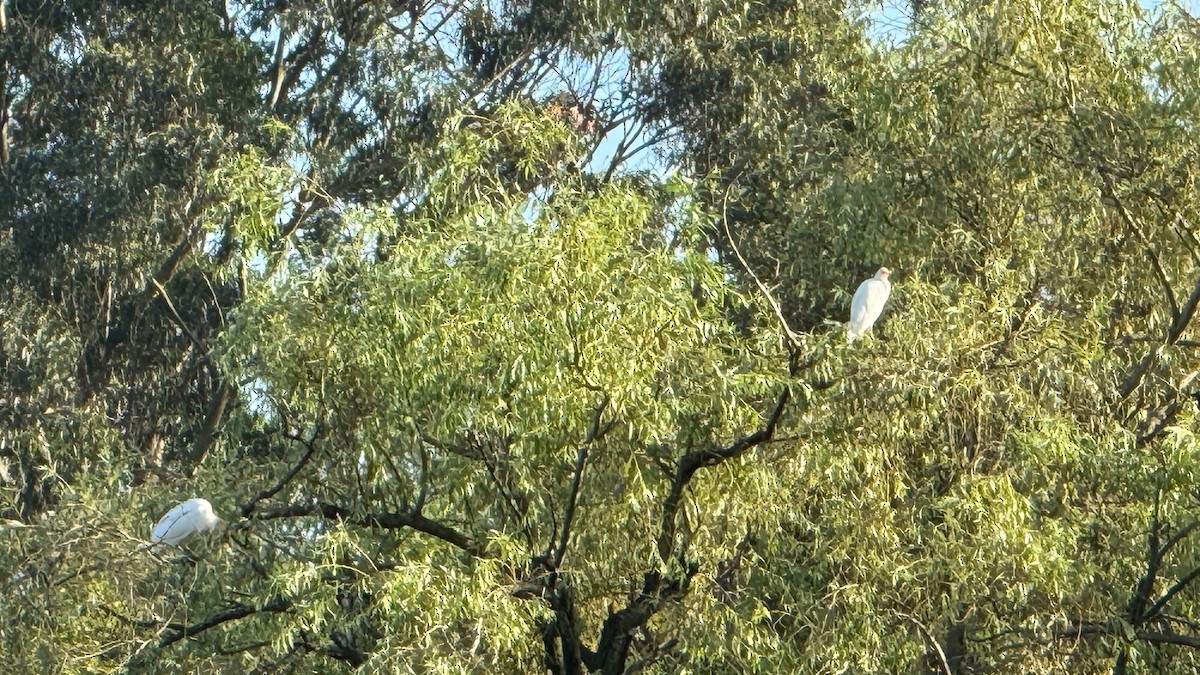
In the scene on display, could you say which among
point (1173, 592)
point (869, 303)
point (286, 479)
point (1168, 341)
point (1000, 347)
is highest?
point (1168, 341)

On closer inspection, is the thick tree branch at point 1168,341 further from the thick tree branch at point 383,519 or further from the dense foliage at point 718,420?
the thick tree branch at point 383,519

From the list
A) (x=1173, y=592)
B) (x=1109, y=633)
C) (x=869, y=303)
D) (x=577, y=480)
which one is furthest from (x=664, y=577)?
(x=1173, y=592)

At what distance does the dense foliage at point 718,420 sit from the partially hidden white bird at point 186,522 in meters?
0.06

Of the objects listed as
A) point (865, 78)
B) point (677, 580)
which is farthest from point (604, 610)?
point (865, 78)

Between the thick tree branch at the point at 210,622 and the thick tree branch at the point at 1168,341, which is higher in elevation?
the thick tree branch at the point at 1168,341

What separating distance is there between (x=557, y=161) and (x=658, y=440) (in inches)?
73.3

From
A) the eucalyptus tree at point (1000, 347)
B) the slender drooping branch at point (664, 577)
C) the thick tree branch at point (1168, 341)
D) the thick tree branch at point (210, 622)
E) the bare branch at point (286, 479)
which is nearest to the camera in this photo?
the slender drooping branch at point (664, 577)

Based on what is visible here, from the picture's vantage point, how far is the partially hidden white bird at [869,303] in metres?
6.45

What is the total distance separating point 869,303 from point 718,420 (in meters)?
0.96

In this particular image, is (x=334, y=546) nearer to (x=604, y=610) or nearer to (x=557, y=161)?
(x=604, y=610)

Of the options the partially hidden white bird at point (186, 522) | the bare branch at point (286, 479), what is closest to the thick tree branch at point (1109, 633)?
the bare branch at point (286, 479)

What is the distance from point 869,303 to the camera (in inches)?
265

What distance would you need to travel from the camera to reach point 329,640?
6.50 metres

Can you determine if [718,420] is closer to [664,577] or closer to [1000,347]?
[664,577]
